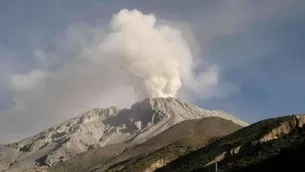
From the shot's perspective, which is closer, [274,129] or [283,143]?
[283,143]

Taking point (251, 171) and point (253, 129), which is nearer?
point (251, 171)

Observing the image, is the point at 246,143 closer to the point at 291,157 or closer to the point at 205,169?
the point at 205,169

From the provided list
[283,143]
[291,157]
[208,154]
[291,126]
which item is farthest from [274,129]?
[291,157]

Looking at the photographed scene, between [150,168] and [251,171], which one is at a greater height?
[150,168]

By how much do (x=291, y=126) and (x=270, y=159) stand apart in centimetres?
7163

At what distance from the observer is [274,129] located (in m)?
148

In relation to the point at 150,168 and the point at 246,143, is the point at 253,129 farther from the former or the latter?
the point at 150,168

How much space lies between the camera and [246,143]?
144 meters

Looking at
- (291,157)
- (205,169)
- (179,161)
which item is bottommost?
(291,157)

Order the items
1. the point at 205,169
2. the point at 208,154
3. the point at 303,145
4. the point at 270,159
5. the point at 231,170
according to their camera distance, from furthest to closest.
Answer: the point at 208,154
the point at 205,169
the point at 231,170
the point at 270,159
the point at 303,145

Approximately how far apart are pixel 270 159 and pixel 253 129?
88.1 m

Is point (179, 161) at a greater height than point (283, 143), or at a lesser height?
greater

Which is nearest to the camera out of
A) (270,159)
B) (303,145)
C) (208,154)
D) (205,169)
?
(303,145)

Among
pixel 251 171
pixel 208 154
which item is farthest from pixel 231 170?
pixel 208 154
